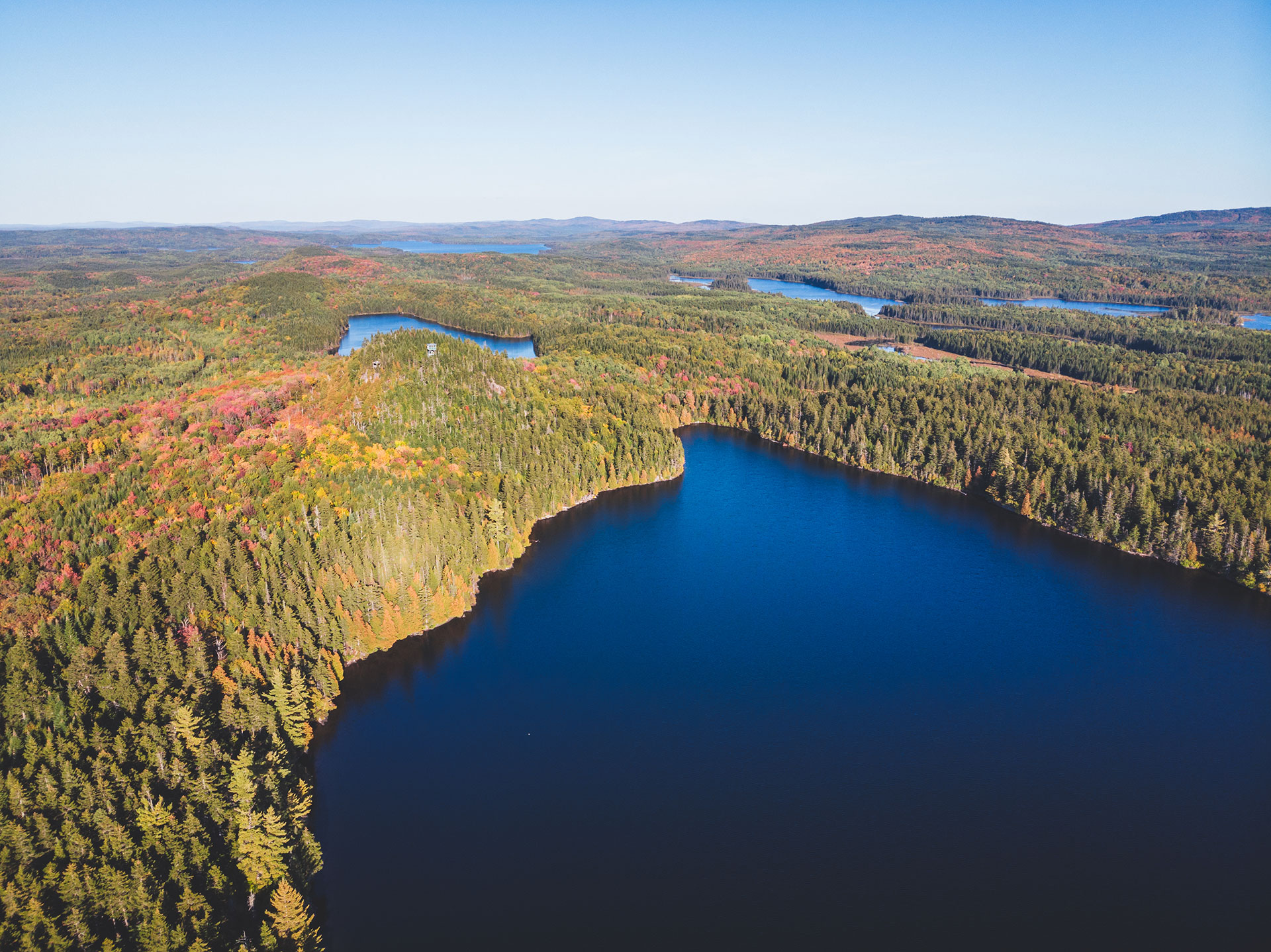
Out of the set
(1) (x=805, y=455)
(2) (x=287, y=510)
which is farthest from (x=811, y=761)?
(1) (x=805, y=455)

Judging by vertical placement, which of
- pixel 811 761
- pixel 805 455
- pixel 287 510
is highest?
pixel 287 510

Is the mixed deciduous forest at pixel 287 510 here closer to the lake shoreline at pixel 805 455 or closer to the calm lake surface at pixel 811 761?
the lake shoreline at pixel 805 455

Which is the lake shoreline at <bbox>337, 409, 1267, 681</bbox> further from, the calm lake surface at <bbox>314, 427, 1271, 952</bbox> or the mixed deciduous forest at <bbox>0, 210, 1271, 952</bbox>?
the calm lake surface at <bbox>314, 427, 1271, 952</bbox>

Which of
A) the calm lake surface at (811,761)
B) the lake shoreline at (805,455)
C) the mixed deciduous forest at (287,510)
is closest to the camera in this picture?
the mixed deciduous forest at (287,510)

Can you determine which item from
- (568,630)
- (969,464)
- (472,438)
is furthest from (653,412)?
(568,630)

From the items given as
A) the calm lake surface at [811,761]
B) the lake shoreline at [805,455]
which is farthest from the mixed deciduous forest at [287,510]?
the calm lake surface at [811,761]

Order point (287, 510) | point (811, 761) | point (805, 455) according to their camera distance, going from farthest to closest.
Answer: point (805, 455), point (287, 510), point (811, 761)

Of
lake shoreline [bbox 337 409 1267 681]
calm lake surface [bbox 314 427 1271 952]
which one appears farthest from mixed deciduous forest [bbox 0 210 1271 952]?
calm lake surface [bbox 314 427 1271 952]

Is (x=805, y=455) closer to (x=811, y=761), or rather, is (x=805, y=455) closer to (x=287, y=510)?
(x=811, y=761)

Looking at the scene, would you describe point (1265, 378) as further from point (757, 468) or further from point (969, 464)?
point (757, 468)
